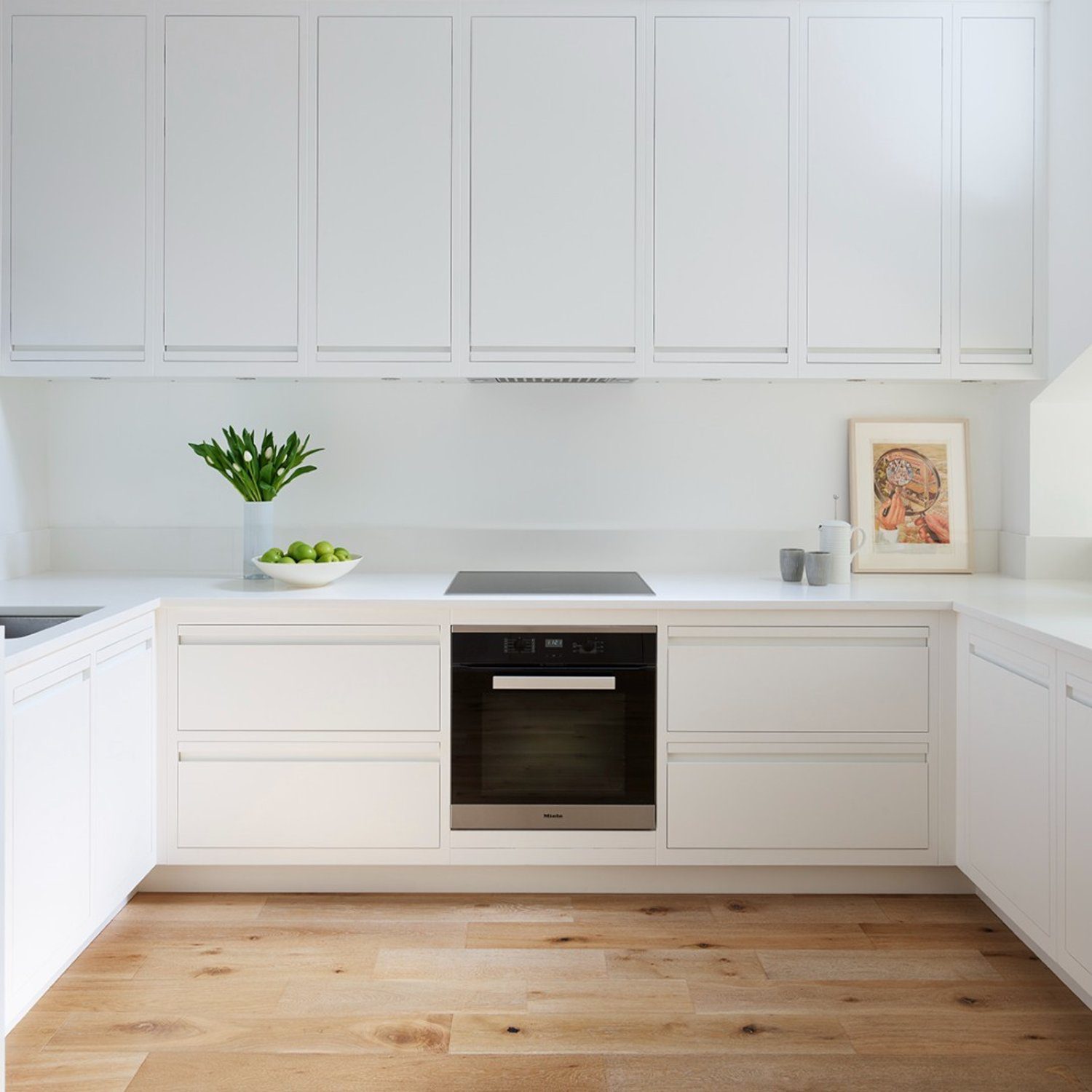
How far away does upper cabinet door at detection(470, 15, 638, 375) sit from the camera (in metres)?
2.96

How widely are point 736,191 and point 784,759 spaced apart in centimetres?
160

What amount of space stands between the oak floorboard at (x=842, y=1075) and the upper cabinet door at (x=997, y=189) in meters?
1.86

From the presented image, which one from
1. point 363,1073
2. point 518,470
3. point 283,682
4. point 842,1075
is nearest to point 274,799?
point 283,682

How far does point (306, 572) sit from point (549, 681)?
74 centimetres

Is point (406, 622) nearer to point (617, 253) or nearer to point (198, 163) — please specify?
point (617, 253)

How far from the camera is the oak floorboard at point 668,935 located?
8.45ft

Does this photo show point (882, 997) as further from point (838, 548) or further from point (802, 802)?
point (838, 548)

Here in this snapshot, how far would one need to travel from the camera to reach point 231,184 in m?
2.96

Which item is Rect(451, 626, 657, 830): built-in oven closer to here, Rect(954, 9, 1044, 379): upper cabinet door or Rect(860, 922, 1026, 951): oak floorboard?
Rect(860, 922, 1026, 951): oak floorboard

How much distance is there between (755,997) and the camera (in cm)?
232

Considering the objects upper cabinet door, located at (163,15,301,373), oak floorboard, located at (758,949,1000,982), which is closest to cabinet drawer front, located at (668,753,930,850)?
oak floorboard, located at (758,949,1000,982)

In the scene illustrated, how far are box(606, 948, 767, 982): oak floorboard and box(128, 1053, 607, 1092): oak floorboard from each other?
0.39 meters

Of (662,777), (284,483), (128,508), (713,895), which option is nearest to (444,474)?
(284,483)

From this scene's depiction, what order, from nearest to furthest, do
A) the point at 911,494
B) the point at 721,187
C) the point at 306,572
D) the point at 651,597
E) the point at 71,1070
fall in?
the point at 71,1070 < the point at 651,597 < the point at 306,572 < the point at 721,187 < the point at 911,494
